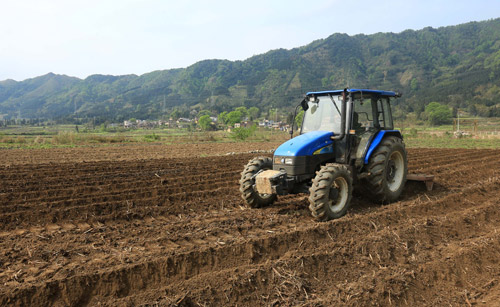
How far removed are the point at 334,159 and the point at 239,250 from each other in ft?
9.72

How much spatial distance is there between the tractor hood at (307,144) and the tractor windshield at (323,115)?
23 cm

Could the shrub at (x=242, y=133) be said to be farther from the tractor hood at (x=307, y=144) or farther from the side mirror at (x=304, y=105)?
the tractor hood at (x=307, y=144)

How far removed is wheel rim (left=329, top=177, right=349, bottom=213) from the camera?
19.5 feet

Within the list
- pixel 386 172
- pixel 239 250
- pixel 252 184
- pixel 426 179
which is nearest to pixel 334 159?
pixel 386 172

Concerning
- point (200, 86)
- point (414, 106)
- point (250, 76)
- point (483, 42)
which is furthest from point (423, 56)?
point (200, 86)

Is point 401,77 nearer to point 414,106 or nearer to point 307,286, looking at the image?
point 414,106

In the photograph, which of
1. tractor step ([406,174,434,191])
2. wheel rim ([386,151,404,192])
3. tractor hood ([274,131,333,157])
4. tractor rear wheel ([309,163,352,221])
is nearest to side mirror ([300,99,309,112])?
tractor hood ([274,131,333,157])

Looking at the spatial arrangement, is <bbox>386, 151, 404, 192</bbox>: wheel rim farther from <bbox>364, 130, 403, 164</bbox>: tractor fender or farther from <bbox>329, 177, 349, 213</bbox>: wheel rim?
<bbox>329, 177, 349, 213</bbox>: wheel rim

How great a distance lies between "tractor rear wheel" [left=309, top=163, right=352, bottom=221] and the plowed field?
23cm

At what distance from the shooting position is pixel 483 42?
561 feet

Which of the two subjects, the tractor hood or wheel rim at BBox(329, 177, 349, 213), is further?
the tractor hood

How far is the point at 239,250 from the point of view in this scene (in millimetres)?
4426

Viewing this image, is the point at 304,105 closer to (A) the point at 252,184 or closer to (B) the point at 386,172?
(A) the point at 252,184

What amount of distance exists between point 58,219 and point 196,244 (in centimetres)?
306
